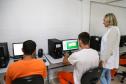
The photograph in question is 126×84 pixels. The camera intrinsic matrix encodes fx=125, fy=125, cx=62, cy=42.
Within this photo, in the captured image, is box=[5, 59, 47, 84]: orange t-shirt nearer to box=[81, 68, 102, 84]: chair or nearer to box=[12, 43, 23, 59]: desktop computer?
box=[81, 68, 102, 84]: chair

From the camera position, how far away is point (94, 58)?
1.73 meters

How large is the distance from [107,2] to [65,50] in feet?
6.78

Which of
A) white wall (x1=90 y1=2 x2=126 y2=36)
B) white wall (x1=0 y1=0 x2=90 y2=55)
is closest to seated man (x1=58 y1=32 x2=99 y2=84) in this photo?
white wall (x1=0 y1=0 x2=90 y2=55)

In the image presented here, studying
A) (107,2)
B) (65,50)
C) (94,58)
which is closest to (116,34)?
(94,58)

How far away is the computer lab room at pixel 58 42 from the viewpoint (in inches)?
59.9

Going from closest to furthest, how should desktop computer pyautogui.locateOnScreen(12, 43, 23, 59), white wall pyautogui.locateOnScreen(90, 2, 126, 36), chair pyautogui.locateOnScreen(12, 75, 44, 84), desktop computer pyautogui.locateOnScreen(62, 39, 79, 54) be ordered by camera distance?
1. chair pyautogui.locateOnScreen(12, 75, 44, 84)
2. desktop computer pyautogui.locateOnScreen(12, 43, 23, 59)
3. desktop computer pyautogui.locateOnScreen(62, 39, 79, 54)
4. white wall pyautogui.locateOnScreen(90, 2, 126, 36)

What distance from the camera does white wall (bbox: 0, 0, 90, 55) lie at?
102 inches

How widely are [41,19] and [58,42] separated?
0.73m

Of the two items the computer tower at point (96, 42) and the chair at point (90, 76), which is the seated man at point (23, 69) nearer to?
the chair at point (90, 76)

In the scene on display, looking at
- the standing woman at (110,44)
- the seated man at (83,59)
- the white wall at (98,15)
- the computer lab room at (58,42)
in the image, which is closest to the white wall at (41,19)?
the computer lab room at (58,42)

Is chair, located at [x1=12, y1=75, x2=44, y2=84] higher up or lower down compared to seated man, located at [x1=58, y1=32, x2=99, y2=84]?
lower down

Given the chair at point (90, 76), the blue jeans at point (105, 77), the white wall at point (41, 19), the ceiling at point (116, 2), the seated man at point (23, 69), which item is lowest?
the blue jeans at point (105, 77)

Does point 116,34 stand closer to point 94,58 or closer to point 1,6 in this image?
point 94,58

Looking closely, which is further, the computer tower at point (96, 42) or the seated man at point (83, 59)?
the computer tower at point (96, 42)
